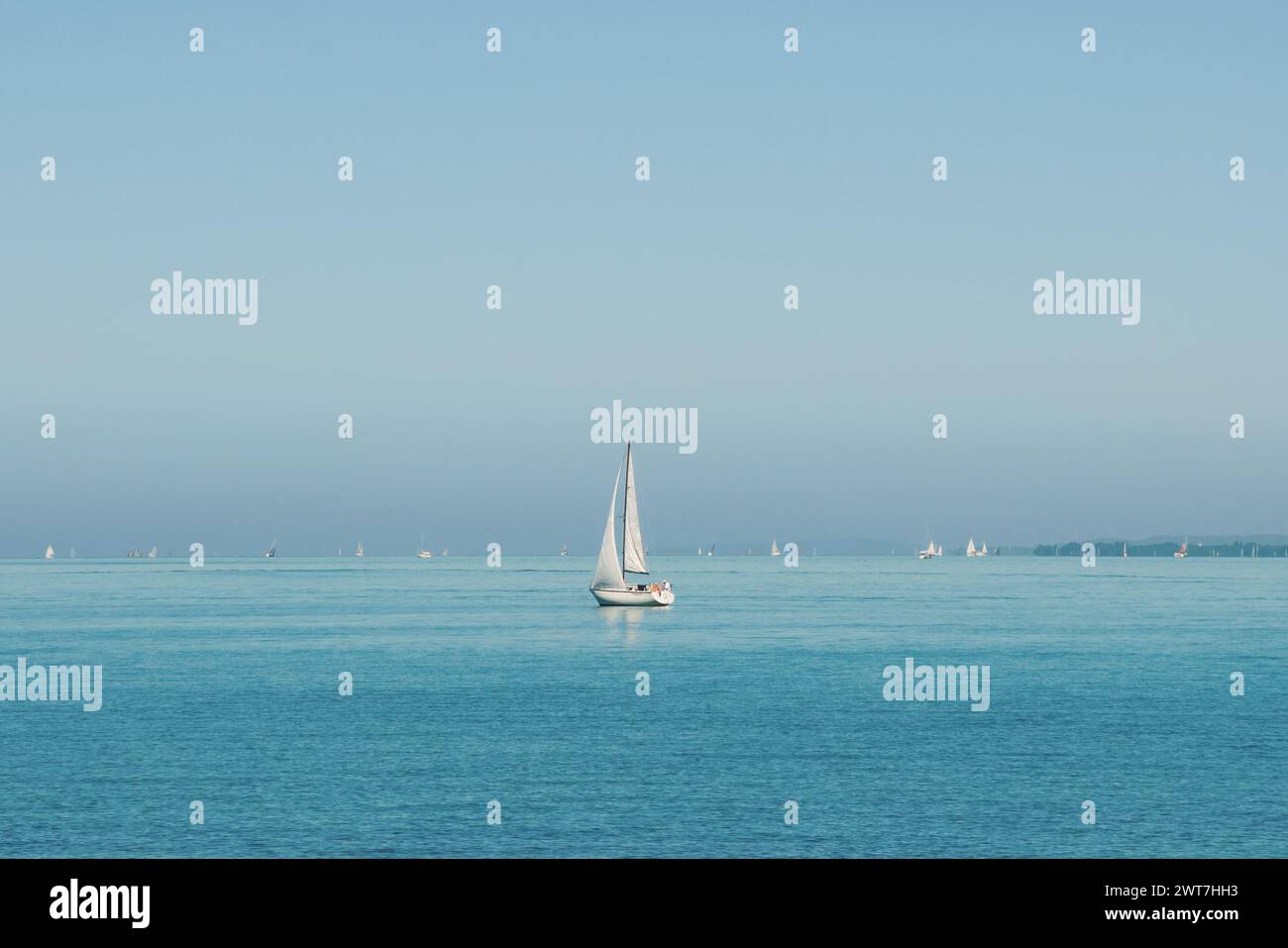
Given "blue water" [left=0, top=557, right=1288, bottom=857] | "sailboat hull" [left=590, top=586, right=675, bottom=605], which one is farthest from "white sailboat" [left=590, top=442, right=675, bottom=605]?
"blue water" [left=0, top=557, right=1288, bottom=857]

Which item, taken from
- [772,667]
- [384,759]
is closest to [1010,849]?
[384,759]

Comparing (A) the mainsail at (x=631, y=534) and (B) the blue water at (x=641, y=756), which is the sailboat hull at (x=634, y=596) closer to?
(A) the mainsail at (x=631, y=534)

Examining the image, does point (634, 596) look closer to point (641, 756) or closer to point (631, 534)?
point (631, 534)

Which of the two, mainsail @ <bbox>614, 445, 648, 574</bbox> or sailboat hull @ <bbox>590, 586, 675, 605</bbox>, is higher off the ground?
mainsail @ <bbox>614, 445, 648, 574</bbox>

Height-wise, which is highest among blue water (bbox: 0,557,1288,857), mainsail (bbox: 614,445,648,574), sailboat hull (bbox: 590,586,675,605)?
mainsail (bbox: 614,445,648,574)

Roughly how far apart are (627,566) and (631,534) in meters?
5.29

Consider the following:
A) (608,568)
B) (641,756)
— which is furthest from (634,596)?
(641,756)

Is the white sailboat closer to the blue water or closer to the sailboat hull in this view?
the sailboat hull

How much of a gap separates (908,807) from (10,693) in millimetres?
71256

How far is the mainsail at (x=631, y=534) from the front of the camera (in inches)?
6368

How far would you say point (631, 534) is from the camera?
164125 millimetres

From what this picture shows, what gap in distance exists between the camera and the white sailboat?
16238 cm
